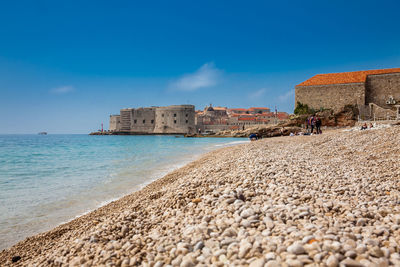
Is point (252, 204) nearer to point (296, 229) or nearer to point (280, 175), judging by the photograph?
point (296, 229)

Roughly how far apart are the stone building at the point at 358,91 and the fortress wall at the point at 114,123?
7007 centimetres

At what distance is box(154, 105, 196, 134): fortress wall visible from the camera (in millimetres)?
73262

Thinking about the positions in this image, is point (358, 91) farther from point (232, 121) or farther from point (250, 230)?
point (232, 121)

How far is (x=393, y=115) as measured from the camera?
26.9 m

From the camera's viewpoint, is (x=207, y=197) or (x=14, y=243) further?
(x=14, y=243)

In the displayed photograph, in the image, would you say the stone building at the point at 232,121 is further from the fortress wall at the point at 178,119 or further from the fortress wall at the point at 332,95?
the fortress wall at the point at 332,95

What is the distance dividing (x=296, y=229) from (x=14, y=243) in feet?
14.0

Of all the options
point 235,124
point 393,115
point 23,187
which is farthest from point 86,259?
point 235,124

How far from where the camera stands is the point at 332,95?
3228 centimetres

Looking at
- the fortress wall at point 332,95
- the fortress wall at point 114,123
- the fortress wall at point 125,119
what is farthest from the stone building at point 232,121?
the fortress wall at point 332,95

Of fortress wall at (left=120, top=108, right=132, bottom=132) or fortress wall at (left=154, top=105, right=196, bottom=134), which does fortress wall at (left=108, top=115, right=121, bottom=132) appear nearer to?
fortress wall at (left=120, top=108, right=132, bottom=132)

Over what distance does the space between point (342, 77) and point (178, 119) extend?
4811 centimetres

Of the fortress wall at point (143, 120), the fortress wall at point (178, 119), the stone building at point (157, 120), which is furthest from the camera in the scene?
the fortress wall at point (143, 120)

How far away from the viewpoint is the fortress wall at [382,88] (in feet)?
99.1
